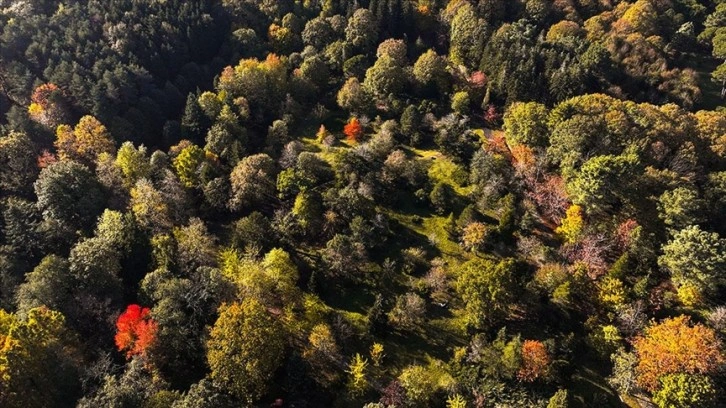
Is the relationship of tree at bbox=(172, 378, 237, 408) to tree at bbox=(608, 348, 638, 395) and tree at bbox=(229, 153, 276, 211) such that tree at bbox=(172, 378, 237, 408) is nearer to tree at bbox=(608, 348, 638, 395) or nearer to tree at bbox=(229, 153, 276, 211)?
tree at bbox=(229, 153, 276, 211)

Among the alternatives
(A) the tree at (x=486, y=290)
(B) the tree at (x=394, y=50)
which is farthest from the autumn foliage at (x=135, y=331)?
(B) the tree at (x=394, y=50)

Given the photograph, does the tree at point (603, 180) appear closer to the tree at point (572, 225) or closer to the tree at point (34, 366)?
the tree at point (572, 225)

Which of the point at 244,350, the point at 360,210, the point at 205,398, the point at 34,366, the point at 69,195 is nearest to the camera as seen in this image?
the point at 205,398

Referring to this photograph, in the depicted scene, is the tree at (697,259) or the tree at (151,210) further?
the tree at (151,210)

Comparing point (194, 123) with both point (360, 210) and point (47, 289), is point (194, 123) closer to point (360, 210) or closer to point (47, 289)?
point (360, 210)

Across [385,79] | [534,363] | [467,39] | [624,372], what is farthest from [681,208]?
[467,39]

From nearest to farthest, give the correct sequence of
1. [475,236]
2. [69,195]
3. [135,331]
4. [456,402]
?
[456,402]
[135,331]
[475,236]
[69,195]

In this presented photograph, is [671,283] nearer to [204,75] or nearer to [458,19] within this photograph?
[458,19]

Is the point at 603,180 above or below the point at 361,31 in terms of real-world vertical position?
below
